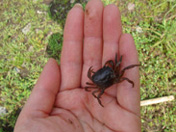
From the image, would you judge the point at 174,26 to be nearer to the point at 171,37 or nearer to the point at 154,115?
the point at 171,37

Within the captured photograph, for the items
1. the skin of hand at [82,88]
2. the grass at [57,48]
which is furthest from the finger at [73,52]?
the grass at [57,48]

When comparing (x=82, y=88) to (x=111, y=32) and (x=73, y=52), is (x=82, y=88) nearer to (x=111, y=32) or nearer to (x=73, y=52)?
(x=73, y=52)

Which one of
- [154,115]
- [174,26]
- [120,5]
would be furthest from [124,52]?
[120,5]

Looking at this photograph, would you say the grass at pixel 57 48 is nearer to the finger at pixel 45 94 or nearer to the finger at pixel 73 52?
the finger at pixel 73 52

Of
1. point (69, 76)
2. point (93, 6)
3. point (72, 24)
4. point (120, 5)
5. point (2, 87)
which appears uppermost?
point (120, 5)

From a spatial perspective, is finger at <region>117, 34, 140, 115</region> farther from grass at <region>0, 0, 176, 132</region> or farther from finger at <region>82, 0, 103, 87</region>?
grass at <region>0, 0, 176, 132</region>

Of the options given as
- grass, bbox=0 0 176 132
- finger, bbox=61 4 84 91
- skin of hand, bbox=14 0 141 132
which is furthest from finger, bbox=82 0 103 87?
grass, bbox=0 0 176 132
